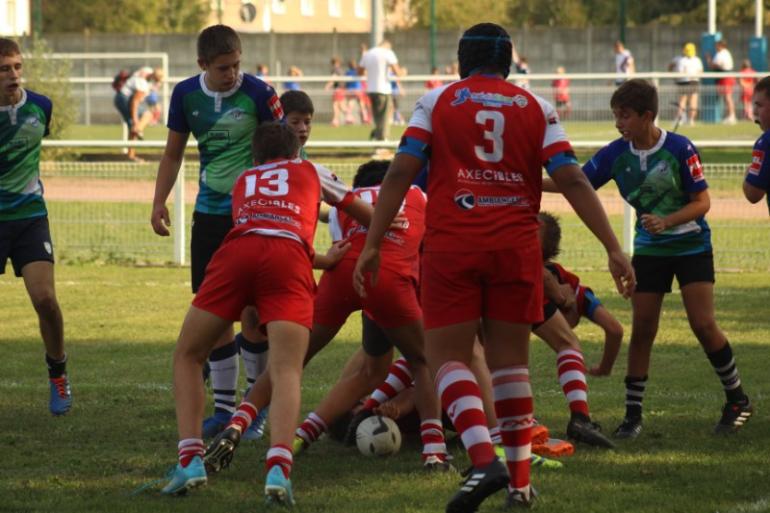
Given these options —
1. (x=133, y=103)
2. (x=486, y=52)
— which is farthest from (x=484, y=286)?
(x=133, y=103)

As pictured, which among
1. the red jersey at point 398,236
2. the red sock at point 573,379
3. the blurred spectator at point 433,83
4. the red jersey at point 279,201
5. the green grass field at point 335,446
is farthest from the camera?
the blurred spectator at point 433,83

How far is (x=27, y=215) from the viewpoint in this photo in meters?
8.73

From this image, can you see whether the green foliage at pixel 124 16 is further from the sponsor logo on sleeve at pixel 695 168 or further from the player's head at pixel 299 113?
the sponsor logo on sleeve at pixel 695 168

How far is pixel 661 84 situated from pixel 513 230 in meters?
21.4

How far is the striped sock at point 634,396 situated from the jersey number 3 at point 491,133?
8.02ft

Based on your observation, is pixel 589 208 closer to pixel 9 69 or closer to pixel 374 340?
pixel 374 340

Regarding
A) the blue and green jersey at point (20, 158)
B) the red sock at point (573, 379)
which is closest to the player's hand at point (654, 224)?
the red sock at point (573, 379)

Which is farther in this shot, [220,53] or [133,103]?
[133,103]

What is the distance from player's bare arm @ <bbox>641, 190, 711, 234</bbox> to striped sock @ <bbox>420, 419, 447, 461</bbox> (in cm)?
151

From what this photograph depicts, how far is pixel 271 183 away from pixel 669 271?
96.7 inches

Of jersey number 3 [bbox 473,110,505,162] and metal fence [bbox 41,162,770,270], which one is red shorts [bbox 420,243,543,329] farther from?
metal fence [bbox 41,162,770,270]

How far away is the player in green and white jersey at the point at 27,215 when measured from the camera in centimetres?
864

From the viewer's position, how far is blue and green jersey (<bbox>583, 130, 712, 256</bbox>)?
7789mm

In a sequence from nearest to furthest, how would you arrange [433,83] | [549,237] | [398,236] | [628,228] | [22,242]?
[398,236] → [549,237] → [22,242] → [628,228] → [433,83]
